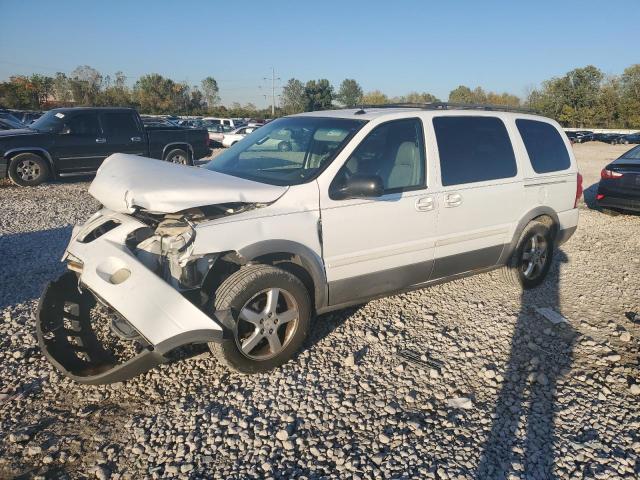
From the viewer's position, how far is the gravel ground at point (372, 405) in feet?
8.36

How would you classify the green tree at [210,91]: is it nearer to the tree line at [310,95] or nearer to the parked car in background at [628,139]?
the tree line at [310,95]

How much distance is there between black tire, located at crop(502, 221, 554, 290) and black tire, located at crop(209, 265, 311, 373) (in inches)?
101

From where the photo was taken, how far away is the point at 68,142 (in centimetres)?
1061

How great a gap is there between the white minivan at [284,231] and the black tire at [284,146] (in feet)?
0.15

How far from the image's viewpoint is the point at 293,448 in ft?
8.68

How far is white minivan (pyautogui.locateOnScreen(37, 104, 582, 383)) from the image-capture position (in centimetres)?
295

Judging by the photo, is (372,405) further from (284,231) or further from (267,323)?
(284,231)

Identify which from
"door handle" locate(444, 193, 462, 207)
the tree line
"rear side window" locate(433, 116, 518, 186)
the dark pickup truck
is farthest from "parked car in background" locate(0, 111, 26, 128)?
the tree line

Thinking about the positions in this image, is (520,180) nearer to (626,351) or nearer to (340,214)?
(626,351)

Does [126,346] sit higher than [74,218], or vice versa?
[74,218]

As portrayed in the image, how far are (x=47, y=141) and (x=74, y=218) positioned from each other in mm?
3722

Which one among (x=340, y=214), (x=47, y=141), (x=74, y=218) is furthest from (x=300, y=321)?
(x=47, y=141)

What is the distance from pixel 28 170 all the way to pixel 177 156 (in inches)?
140

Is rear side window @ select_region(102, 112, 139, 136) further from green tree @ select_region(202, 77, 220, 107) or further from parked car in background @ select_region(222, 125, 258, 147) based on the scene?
green tree @ select_region(202, 77, 220, 107)
